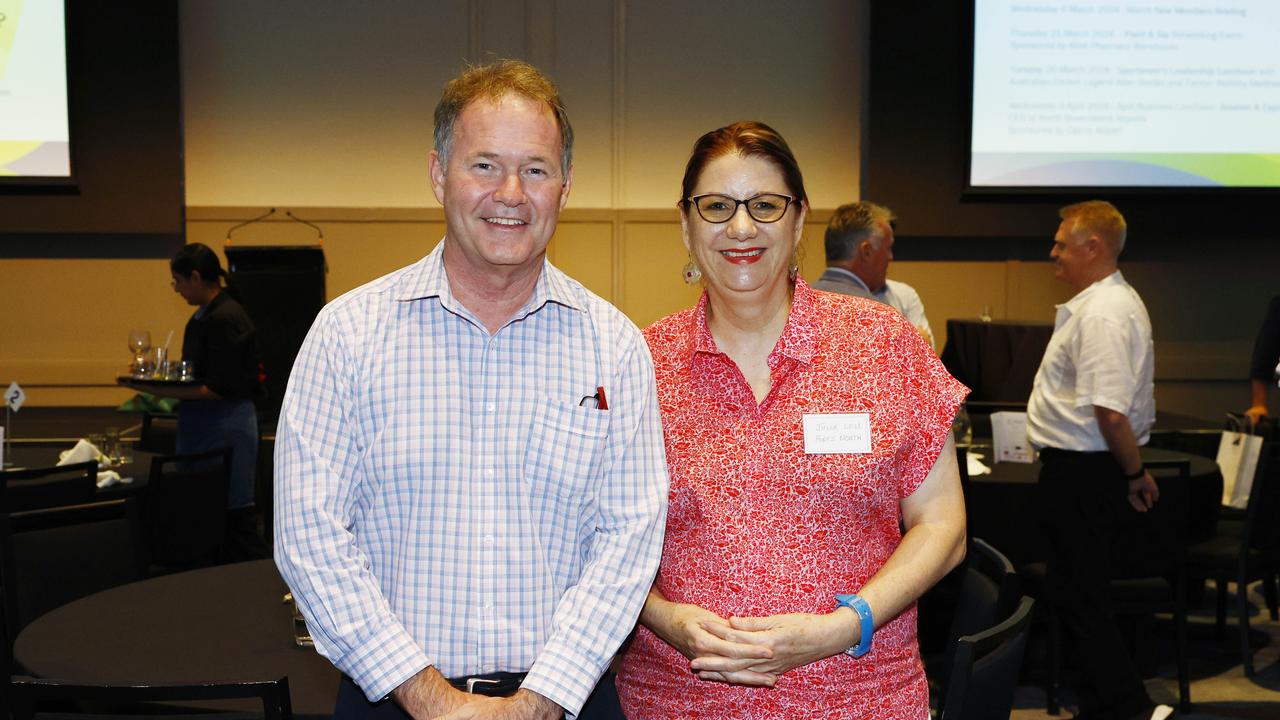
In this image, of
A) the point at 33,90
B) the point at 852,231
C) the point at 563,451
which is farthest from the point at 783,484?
the point at 33,90

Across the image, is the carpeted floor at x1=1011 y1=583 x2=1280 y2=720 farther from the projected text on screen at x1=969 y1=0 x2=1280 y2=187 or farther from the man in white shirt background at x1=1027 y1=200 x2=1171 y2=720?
the projected text on screen at x1=969 y1=0 x2=1280 y2=187

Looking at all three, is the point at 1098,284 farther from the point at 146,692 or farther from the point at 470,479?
the point at 146,692

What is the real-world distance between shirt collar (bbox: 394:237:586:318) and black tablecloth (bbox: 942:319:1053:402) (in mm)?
5963

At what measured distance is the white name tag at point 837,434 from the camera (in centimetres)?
182

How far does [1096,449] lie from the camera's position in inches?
163

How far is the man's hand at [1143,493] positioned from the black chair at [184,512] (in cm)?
358

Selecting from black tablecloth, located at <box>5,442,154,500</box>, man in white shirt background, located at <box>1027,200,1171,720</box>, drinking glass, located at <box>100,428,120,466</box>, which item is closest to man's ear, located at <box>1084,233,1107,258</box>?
man in white shirt background, located at <box>1027,200,1171,720</box>

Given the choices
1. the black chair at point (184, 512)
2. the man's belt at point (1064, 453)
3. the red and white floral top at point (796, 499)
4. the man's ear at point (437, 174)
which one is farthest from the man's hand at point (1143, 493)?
the black chair at point (184, 512)

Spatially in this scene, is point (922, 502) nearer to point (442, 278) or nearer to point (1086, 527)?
point (442, 278)

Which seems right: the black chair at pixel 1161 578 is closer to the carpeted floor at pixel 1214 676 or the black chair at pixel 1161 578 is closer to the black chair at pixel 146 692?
the carpeted floor at pixel 1214 676

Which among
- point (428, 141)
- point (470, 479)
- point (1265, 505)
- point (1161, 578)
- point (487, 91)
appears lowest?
point (1161, 578)

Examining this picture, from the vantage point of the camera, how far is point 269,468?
5.95 metres

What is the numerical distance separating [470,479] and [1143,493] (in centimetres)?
322

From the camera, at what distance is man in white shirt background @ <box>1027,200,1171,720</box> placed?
13.2 ft
